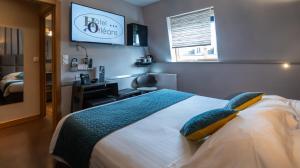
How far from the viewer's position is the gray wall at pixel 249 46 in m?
2.58

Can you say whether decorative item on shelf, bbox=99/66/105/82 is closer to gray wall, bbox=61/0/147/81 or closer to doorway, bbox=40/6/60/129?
gray wall, bbox=61/0/147/81

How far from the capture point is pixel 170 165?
965 millimetres

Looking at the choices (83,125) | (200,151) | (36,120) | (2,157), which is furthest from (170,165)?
(36,120)

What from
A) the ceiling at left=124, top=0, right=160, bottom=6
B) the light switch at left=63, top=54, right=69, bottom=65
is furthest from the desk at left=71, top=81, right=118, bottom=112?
the ceiling at left=124, top=0, right=160, bottom=6

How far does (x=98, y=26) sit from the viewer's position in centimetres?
331

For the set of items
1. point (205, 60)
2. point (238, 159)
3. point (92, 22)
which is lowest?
point (238, 159)

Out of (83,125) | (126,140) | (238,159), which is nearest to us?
(238,159)

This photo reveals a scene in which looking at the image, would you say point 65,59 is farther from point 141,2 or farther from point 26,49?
point 141,2

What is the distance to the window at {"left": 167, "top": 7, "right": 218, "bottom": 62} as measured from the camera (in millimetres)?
3421

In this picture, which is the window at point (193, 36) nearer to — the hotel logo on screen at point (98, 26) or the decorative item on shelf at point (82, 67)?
the hotel logo on screen at point (98, 26)

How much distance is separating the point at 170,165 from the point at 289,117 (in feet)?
3.17

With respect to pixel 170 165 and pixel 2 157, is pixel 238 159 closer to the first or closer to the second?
pixel 170 165

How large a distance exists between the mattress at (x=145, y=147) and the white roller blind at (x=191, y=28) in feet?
8.10

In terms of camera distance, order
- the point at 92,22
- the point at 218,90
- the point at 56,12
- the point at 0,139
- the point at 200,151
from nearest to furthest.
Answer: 1. the point at 200,151
2. the point at 0,139
3. the point at 56,12
4. the point at 92,22
5. the point at 218,90
